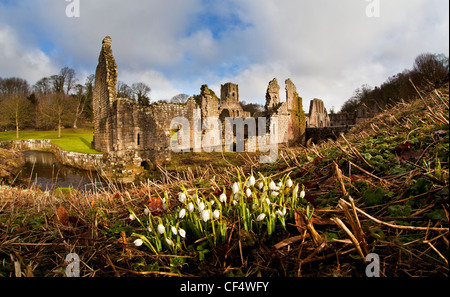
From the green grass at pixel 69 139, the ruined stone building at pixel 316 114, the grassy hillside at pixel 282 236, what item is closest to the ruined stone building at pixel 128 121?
the green grass at pixel 69 139

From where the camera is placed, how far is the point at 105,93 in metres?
18.5

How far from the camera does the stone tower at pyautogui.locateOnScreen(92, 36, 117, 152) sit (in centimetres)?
1775

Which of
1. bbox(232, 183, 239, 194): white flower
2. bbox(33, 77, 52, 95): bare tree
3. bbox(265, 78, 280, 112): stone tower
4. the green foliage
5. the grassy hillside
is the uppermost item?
bbox(33, 77, 52, 95): bare tree

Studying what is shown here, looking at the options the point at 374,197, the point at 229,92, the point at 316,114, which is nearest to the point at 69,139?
the point at 229,92

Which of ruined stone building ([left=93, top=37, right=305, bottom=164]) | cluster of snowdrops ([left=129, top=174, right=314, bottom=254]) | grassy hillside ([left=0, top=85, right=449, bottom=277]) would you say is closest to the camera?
grassy hillside ([left=0, top=85, right=449, bottom=277])

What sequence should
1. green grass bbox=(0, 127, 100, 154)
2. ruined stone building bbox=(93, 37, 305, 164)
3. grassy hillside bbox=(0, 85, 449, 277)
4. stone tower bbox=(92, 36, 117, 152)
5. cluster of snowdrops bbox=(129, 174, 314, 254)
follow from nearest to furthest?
grassy hillside bbox=(0, 85, 449, 277)
cluster of snowdrops bbox=(129, 174, 314, 254)
ruined stone building bbox=(93, 37, 305, 164)
stone tower bbox=(92, 36, 117, 152)
green grass bbox=(0, 127, 100, 154)

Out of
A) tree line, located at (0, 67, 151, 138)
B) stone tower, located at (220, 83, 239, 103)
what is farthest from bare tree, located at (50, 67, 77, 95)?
stone tower, located at (220, 83, 239, 103)

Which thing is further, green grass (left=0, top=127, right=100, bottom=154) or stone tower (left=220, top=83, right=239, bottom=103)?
stone tower (left=220, top=83, right=239, bottom=103)

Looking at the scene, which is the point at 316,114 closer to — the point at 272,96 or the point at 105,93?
the point at 272,96

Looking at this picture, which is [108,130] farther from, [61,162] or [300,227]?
[300,227]

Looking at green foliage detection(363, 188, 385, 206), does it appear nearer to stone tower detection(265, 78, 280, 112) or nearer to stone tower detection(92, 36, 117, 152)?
stone tower detection(92, 36, 117, 152)

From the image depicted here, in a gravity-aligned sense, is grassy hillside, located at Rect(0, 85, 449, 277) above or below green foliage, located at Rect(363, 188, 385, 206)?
below

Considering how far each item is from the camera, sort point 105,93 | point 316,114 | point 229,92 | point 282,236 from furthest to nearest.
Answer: point 316,114 → point 229,92 → point 105,93 → point 282,236

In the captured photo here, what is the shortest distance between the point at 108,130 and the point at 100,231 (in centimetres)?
1893
